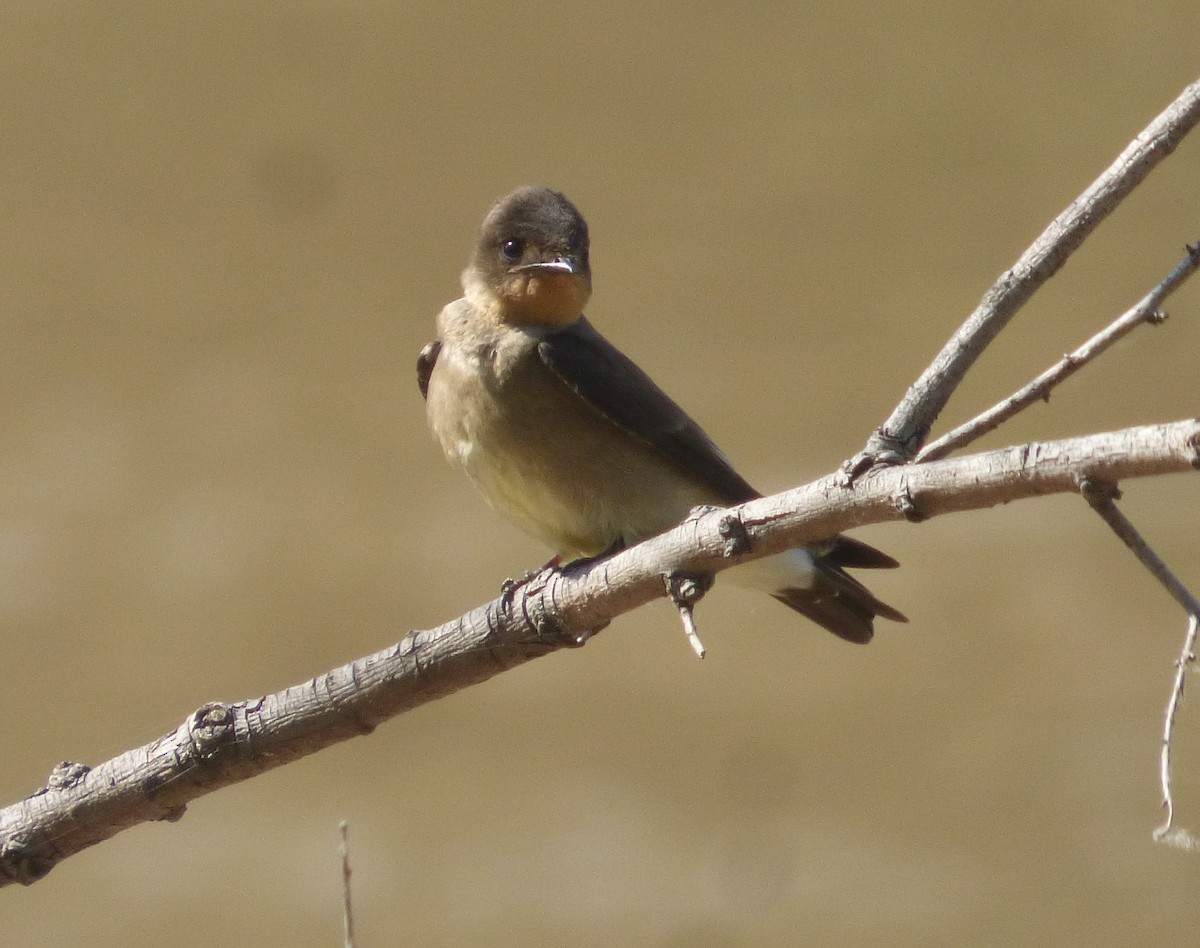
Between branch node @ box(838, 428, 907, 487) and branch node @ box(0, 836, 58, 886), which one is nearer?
branch node @ box(838, 428, 907, 487)

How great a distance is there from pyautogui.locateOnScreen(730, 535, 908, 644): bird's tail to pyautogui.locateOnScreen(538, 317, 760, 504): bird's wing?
178 mm

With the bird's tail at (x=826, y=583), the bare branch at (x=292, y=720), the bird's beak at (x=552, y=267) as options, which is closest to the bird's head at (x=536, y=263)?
the bird's beak at (x=552, y=267)

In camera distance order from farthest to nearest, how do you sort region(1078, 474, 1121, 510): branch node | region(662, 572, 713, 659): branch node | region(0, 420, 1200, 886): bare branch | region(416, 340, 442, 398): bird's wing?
region(416, 340, 442, 398): bird's wing < region(0, 420, 1200, 886): bare branch < region(662, 572, 713, 659): branch node < region(1078, 474, 1121, 510): branch node

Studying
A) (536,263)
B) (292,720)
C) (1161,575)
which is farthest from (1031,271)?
(536,263)

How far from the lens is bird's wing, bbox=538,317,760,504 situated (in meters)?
3.36

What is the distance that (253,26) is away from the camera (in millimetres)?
4406

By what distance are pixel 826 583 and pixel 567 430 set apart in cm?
70

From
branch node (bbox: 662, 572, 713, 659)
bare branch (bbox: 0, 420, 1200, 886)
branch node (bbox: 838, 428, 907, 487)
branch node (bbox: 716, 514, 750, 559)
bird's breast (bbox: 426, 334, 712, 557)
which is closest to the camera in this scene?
branch node (bbox: 838, 428, 907, 487)

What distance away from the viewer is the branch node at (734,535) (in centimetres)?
194

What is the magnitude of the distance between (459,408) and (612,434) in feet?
1.08

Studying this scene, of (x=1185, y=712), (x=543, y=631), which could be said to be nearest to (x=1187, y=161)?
(x=1185, y=712)

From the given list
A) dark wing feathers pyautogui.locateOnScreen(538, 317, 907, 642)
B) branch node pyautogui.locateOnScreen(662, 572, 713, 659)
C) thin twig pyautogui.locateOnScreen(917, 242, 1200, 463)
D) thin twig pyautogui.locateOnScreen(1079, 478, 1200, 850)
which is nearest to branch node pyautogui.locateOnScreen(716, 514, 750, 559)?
branch node pyautogui.locateOnScreen(662, 572, 713, 659)

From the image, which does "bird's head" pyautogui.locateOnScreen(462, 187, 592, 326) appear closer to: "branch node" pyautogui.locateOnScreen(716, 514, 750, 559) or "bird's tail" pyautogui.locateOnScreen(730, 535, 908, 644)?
"bird's tail" pyautogui.locateOnScreen(730, 535, 908, 644)

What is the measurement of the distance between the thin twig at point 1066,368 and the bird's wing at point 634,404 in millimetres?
1461
